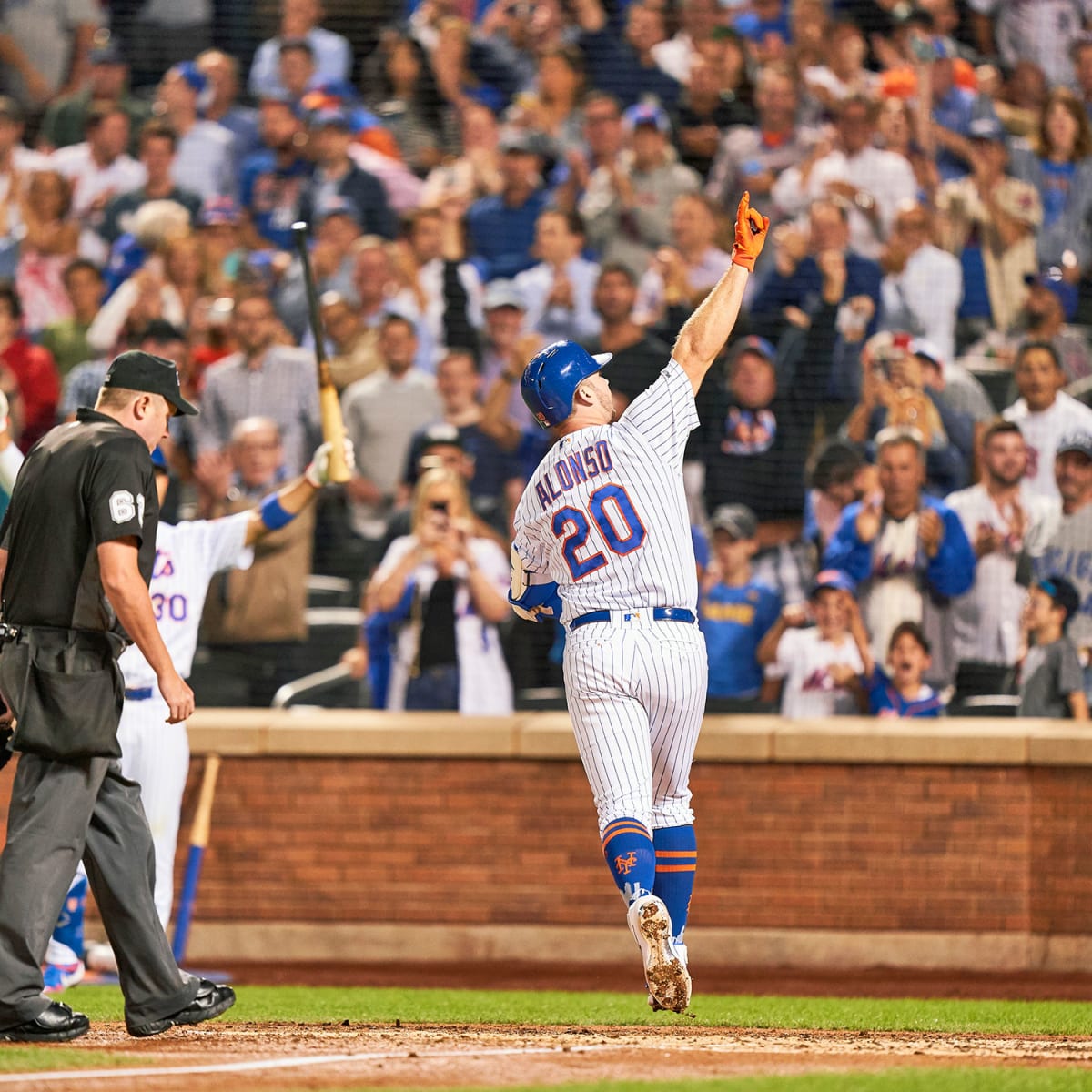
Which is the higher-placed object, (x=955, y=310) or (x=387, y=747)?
(x=955, y=310)

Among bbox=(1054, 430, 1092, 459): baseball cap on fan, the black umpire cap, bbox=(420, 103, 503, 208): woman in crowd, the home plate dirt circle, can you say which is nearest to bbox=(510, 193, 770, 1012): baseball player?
the home plate dirt circle

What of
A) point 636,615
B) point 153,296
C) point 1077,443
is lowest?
point 636,615

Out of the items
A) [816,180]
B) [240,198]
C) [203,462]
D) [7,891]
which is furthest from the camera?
[240,198]

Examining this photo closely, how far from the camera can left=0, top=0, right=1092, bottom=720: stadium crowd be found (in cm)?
941

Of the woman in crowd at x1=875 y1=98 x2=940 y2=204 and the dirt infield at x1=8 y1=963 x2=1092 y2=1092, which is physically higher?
the woman in crowd at x1=875 y1=98 x2=940 y2=204

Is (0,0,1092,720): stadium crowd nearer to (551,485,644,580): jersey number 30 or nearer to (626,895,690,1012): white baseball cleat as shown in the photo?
(551,485,644,580): jersey number 30

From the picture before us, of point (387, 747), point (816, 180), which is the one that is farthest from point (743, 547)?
→ point (816, 180)

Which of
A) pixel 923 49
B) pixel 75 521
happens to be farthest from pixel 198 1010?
pixel 923 49

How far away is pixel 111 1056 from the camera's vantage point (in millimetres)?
4480

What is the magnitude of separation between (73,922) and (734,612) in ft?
12.1

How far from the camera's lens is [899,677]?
930 cm

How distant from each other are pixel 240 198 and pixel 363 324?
1.99 m

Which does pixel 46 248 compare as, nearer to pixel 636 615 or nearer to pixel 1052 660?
pixel 1052 660

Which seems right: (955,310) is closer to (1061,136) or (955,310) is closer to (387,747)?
(1061,136)
